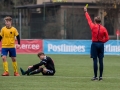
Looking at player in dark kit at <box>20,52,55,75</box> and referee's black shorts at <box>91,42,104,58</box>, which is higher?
referee's black shorts at <box>91,42,104,58</box>

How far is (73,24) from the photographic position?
40156 mm

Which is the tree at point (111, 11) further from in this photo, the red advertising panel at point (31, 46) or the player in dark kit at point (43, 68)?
the player in dark kit at point (43, 68)

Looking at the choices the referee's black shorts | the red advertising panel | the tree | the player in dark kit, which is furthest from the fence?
the referee's black shorts

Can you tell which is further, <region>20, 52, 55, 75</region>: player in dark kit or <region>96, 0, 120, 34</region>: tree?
<region>96, 0, 120, 34</region>: tree

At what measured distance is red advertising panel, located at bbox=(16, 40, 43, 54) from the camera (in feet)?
111

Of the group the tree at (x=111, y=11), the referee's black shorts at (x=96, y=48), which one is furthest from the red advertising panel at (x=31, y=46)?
the referee's black shorts at (x=96, y=48)

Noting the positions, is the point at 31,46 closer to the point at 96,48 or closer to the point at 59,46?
the point at 59,46

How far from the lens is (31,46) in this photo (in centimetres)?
3403

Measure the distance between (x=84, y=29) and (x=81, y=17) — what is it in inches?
49.6

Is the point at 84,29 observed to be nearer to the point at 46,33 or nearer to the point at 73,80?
the point at 46,33

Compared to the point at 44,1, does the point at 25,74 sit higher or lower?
lower

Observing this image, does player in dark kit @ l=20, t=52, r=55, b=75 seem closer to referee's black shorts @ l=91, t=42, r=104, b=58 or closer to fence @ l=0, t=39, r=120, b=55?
referee's black shorts @ l=91, t=42, r=104, b=58

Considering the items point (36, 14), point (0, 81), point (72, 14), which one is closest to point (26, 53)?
point (72, 14)

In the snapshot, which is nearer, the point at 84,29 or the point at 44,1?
the point at 84,29
